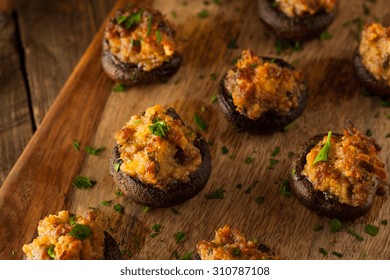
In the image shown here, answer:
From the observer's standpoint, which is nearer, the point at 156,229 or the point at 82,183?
the point at 156,229

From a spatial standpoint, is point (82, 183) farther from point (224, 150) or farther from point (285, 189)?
point (285, 189)

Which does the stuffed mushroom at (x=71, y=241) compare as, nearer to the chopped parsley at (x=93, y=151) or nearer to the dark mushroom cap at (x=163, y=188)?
the dark mushroom cap at (x=163, y=188)

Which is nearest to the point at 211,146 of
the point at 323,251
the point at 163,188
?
the point at 163,188

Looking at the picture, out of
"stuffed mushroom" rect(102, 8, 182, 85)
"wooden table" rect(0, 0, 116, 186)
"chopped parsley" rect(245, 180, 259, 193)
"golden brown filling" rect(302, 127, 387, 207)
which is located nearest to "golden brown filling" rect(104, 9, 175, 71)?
"stuffed mushroom" rect(102, 8, 182, 85)

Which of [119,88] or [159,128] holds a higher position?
[159,128]

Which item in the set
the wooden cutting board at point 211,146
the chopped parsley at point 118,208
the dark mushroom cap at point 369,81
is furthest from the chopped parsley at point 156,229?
the dark mushroom cap at point 369,81
